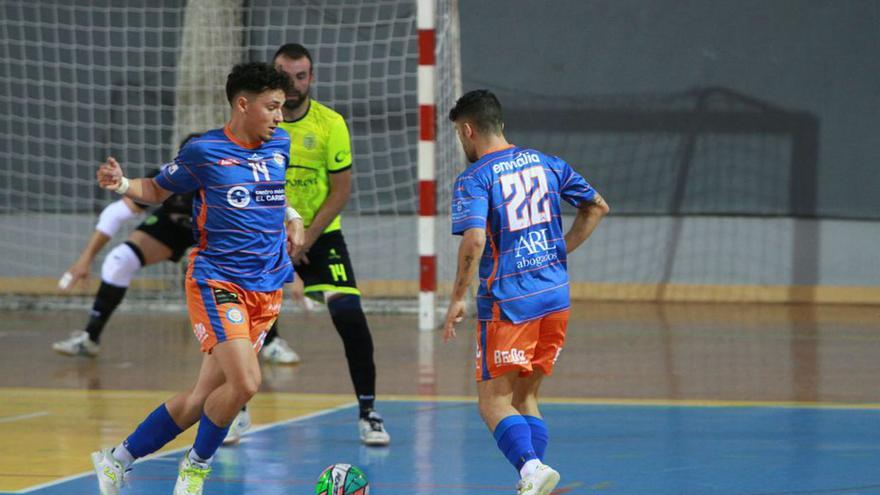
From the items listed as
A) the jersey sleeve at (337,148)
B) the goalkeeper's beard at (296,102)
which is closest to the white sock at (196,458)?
the jersey sleeve at (337,148)

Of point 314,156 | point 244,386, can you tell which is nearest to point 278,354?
point 314,156

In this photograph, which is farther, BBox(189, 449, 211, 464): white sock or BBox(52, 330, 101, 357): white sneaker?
BBox(52, 330, 101, 357): white sneaker

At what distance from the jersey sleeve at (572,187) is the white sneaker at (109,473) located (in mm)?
2010

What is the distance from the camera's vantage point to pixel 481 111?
509 centimetres

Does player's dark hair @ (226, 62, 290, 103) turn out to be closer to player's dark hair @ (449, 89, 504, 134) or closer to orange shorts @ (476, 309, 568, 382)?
player's dark hair @ (449, 89, 504, 134)

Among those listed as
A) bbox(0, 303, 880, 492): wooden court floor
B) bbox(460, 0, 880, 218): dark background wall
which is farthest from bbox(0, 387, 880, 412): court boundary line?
bbox(460, 0, 880, 218): dark background wall

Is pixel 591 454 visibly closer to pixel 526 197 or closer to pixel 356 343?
pixel 356 343

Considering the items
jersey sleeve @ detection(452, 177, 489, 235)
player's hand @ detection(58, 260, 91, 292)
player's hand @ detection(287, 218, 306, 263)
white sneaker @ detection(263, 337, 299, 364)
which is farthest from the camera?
white sneaker @ detection(263, 337, 299, 364)

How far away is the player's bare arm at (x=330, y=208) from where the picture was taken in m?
6.55

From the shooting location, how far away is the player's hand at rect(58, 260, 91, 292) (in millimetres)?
8695

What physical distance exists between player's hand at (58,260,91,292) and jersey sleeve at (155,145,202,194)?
3482 mm

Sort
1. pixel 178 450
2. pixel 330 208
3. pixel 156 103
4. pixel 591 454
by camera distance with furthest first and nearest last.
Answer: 1. pixel 156 103
2. pixel 330 208
3. pixel 178 450
4. pixel 591 454

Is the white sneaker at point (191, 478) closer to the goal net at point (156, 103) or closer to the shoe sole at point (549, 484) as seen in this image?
the shoe sole at point (549, 484)

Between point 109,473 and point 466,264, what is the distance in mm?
1634
